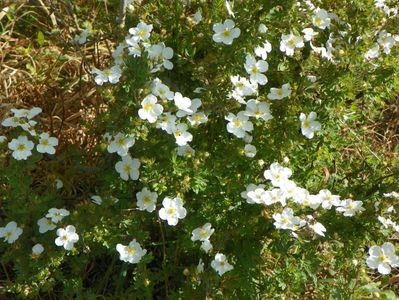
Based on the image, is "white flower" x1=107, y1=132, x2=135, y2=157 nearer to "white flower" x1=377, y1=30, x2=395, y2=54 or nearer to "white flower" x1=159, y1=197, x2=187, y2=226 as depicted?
"white flower" x1=159, y1=197, x2=187, y2=226

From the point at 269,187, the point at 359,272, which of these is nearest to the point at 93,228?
the point at 269,187

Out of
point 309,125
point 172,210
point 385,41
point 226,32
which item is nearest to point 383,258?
point 309,125

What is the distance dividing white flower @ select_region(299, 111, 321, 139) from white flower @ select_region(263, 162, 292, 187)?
0.52ft

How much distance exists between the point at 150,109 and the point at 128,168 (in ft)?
0.97

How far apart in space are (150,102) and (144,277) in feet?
2.21

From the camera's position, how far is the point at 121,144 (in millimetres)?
2473

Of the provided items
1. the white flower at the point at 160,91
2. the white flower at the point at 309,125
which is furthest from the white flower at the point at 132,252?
the white flower at the point at 309,125

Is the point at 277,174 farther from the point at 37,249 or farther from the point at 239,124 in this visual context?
the point at 37,249

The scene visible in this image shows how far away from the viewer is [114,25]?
2.92 m

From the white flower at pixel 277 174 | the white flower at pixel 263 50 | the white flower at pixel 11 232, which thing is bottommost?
the white flower at pixel 11 232

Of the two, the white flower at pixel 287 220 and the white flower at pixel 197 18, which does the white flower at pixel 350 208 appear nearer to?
the white flower at pixel 287 220

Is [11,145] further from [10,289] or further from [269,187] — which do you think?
[269,187]

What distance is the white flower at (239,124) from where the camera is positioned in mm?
2547

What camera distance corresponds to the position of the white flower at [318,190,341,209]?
2559 millimetres
